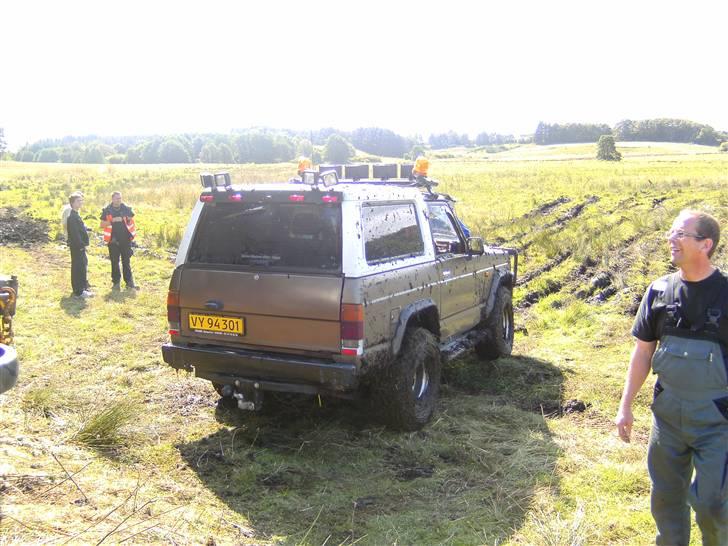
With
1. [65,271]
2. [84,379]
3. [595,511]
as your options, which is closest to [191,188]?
[65,271]

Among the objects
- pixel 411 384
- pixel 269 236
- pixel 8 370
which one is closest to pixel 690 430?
pixel 411 384

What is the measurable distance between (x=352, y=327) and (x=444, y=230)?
8.19 ft

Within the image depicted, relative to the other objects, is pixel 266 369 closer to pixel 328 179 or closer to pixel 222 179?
pixel 328 179

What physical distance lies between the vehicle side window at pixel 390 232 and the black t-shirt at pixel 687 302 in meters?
2.18

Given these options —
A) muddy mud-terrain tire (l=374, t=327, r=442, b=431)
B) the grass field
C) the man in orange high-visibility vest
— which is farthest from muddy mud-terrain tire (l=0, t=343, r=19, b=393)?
the man in orange high-visibility vest

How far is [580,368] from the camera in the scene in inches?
299

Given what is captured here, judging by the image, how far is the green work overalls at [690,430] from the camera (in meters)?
3.11

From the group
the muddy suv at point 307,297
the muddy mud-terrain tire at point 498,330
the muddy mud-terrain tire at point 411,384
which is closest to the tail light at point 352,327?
the muddy suv at point 307,297

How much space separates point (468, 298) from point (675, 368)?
3.77m

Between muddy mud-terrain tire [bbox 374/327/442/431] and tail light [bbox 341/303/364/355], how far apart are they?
647 millimetres

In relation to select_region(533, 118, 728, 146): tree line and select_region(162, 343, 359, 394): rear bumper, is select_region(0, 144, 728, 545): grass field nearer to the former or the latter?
select_region(162, 343, 359, 394): rear bumper

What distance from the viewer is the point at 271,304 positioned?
4906 millimetres

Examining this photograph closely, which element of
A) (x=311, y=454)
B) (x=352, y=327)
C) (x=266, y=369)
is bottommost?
(x=311, y=454)

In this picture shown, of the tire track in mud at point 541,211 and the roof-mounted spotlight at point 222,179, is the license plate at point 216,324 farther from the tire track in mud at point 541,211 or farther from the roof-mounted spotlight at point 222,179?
the tire track in mud at point 541,211
